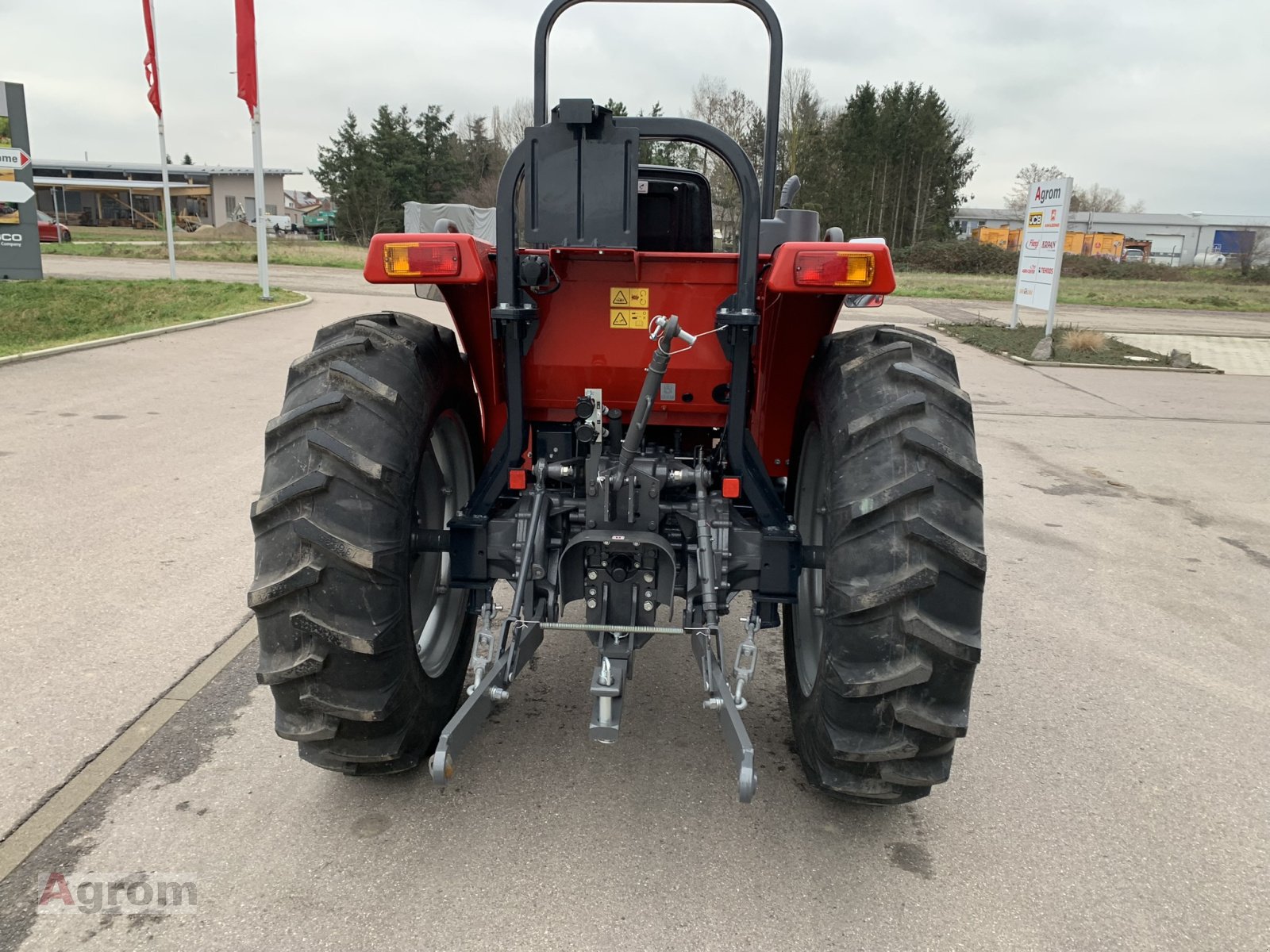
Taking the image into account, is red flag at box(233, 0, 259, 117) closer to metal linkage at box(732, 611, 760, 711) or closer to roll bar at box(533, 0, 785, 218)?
roll bar at box(533, 0, 785, 218)

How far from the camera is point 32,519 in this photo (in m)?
5.66

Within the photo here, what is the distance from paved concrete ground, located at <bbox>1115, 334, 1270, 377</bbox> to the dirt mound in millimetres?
46974

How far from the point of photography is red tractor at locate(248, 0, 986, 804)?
2582mm

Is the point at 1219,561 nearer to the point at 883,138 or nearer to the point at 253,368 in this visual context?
the point at 253,368

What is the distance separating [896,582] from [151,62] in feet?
65.0

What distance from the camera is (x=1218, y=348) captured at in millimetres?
18016

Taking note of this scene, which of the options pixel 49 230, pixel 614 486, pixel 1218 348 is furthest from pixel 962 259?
pixel 614 486

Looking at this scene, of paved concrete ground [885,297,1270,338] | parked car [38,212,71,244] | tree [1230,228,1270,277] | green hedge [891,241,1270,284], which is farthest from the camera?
green hedge [891,241,1270,284]

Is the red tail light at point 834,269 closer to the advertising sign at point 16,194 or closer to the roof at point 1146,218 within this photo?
the advertising sign at point 16,194

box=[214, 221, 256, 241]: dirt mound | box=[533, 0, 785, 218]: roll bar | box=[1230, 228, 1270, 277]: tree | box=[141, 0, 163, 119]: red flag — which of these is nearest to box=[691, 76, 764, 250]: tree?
box=[533, 0, 785, 218]: roll bar

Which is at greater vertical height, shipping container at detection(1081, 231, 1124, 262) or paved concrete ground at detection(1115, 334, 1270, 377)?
shipping container at detection(1081, 231, 1124, 262)

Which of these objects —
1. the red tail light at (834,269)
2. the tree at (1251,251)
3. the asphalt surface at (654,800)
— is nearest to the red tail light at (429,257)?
the red tail light at (834,269)

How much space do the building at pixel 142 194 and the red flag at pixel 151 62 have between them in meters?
47.5

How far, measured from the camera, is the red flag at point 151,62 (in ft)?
56.9
